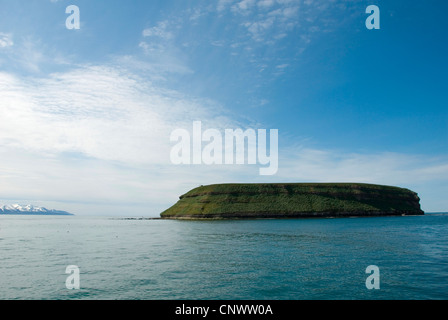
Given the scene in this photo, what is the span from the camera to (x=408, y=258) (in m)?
36.2

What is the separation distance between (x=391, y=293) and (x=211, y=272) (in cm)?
1653

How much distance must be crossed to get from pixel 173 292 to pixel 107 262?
58.2 ft

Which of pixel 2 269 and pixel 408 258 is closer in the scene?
pixel 2 269

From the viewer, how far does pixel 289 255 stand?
39.2 metres
